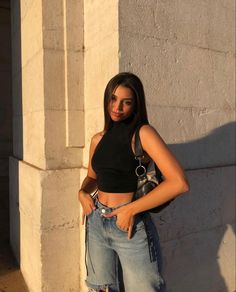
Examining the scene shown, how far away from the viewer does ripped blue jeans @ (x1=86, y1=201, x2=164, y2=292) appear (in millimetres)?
2061

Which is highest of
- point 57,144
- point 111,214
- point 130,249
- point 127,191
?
point 57,144

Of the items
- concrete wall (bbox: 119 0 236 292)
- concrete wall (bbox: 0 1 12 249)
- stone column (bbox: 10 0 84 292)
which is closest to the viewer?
concrete wall (bbox: 119 0 236 292)

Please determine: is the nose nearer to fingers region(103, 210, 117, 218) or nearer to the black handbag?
the black handbag

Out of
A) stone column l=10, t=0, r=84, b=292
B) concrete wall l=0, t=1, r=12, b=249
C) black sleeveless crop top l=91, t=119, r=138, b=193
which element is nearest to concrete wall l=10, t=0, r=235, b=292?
stone column l=10, t=0, r=84, b=292

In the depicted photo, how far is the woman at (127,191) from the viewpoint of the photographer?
6.47 feet

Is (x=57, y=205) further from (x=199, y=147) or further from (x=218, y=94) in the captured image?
A: (x=218, y=94)

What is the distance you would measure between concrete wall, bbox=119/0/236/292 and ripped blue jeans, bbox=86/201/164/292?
1.04 m

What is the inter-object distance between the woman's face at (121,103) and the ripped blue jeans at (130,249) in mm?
580

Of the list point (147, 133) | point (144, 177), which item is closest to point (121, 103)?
point (147, 133)

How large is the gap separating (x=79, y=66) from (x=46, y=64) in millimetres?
323

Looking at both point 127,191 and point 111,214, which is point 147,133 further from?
point 111,214

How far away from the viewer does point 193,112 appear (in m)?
3.43

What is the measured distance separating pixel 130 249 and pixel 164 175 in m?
0.50

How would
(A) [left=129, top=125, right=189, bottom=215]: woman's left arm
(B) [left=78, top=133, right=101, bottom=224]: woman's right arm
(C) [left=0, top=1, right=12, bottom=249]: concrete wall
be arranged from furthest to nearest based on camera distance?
(C) [left=0, top=1, right=12, bottom=249]: concrete wall < (B) [left=78, top=133, right=101, bottom=224]: woman's right arm < (A) [left=129, top=125, right=189, bottom=215]: woman's left arm
